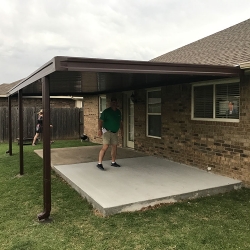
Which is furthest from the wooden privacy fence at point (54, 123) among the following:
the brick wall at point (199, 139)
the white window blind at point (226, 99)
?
the white window blind at point (226, 99)

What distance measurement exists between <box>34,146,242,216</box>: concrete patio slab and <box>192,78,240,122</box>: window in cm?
136

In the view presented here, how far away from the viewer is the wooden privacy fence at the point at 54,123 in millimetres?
15453

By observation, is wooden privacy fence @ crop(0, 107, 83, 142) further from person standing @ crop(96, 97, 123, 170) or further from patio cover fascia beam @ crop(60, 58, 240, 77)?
patio cover fascia beam @ crop(60, 58, 240, 77)

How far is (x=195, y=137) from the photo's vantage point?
7.16m

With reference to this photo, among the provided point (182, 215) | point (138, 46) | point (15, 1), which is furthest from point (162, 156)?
point (138, 46)

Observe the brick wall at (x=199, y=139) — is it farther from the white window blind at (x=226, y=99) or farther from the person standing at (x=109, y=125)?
the person standing at (x=109, y=125)

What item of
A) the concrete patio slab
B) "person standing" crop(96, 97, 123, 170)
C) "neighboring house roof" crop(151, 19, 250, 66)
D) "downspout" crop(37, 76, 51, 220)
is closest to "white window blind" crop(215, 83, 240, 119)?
"neighboring house roof" crop(151, 19, 250, 66)

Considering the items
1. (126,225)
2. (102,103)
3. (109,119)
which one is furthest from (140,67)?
(102,103)

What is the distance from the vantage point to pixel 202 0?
492 inches

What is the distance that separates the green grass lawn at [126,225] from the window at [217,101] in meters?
1.78

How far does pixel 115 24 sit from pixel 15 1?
9.05 metres

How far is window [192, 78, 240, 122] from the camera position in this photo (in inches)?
240

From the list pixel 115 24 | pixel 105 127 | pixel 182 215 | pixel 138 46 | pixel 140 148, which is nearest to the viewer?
pixel 182 215

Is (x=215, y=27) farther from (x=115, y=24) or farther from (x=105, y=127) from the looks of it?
(x=105, y=127)
